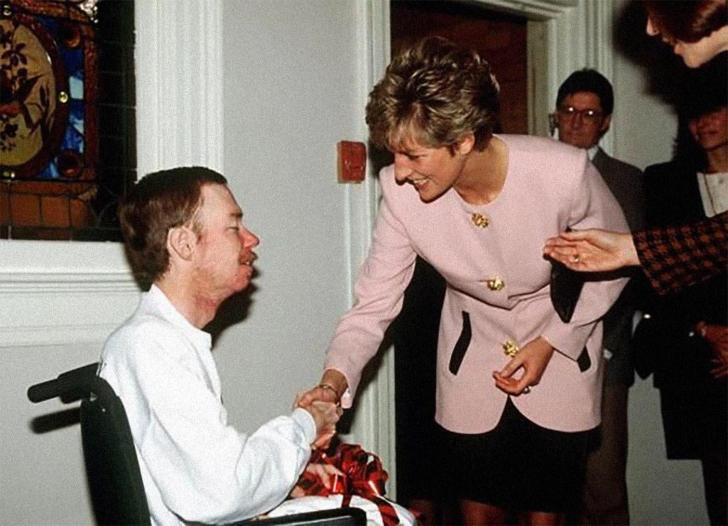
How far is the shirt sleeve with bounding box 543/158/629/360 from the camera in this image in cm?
222

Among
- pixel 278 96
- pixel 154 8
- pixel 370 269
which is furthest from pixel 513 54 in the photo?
pixel 370 269

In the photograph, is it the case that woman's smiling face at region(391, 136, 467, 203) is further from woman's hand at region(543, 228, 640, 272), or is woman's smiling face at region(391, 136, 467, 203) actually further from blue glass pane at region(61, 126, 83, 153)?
blue glass pane at region(61, 126, 83, 153)

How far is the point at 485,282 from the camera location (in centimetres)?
225

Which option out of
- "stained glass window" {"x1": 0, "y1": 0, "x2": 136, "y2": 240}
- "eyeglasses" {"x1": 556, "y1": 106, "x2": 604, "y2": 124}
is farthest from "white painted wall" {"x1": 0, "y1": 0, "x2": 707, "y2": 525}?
"eyeglasses" {"x1": 556, "y1": 106, "x2": 604, "y2": 124}

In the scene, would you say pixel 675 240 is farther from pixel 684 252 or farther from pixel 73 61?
pixel 73 61

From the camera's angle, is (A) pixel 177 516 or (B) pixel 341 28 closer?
(A) pixel 177 516

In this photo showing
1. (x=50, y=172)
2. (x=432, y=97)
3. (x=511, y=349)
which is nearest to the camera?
(x=432, y=97)

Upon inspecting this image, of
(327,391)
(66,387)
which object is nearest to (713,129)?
(327,391)

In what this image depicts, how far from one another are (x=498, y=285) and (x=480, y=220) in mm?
171

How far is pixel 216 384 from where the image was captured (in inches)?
71.1

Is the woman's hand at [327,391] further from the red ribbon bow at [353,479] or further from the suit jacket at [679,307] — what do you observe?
the suit jacket at [679,307]

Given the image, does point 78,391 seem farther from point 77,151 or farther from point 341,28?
point 341,28

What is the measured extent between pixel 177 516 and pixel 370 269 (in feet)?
2.90

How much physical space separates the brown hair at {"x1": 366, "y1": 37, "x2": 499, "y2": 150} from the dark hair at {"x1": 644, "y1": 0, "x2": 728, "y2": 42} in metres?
0.51
